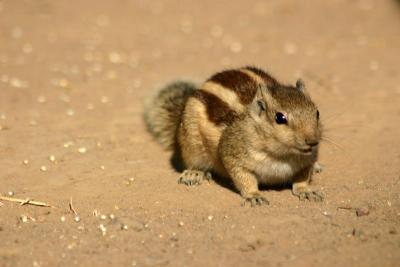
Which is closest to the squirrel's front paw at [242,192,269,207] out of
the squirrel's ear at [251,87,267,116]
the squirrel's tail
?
the squirrel's ear at [251,87,267,116]

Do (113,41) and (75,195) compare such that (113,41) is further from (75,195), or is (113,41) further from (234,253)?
(234,253)

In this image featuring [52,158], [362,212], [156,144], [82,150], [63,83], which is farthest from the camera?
[63,83]

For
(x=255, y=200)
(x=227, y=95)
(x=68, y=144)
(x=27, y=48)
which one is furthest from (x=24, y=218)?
(x=27, y=48)

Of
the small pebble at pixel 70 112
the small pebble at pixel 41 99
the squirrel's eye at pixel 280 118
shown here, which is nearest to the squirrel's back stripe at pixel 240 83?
the squirrel's eye at pixel 280 118

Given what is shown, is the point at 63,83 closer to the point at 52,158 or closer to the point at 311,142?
the point at 52,158

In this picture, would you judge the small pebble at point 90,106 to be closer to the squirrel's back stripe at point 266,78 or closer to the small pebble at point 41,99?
the small pebble at point 41,99

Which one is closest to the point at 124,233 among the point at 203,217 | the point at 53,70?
the point at 203,217
